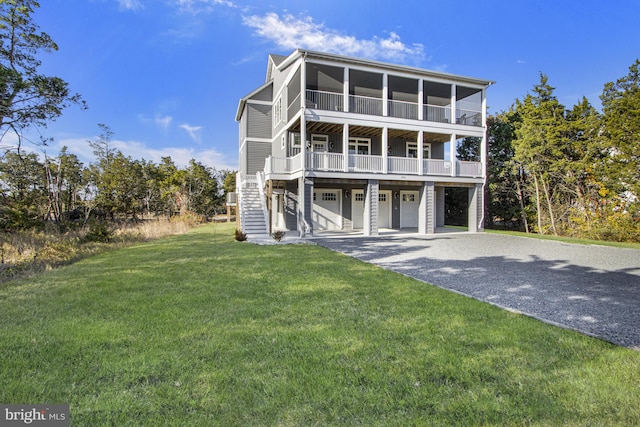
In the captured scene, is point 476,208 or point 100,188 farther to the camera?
point 100,188

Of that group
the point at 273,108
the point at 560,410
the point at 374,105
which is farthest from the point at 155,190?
the point at 560,410

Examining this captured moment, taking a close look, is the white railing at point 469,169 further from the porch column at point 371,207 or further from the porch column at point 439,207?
the porch column at point 371,207

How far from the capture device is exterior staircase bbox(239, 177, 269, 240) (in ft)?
47.8

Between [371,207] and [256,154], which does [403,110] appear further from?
[256,154]

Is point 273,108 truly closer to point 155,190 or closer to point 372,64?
point 372,64

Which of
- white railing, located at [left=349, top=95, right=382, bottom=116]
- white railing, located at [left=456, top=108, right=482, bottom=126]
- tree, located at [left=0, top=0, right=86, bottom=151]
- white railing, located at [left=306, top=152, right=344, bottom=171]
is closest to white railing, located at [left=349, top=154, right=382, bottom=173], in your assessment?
white railing, located at [left=306, top=152, right=344, bottom=171]

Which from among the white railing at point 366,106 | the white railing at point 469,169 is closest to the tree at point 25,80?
the white railing at point 366,106

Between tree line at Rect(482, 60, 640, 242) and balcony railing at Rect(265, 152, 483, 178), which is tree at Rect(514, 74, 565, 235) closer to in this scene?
tree line at Rect(482, 60, 640, 242)

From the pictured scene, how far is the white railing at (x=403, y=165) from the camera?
1470 centimetres

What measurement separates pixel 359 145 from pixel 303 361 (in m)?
15.2

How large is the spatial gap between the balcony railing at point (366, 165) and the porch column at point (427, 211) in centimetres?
76

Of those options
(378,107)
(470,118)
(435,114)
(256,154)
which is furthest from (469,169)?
(256,154)

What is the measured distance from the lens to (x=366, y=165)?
1418 centimetres

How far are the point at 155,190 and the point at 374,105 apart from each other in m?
22.1
